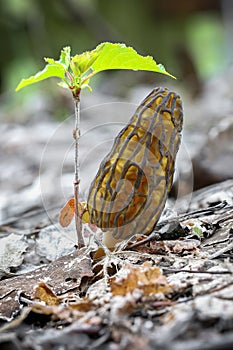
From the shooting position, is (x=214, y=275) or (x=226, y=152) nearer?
(x=214, y=275)

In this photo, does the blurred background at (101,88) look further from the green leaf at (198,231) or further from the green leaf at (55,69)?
the green leaf at (55,69)

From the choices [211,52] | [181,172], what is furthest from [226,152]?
[211,52]

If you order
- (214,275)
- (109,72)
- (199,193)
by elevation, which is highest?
(109,72)

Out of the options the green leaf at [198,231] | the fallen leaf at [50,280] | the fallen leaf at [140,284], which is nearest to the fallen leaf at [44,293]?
the fallen leaf at [50,280]

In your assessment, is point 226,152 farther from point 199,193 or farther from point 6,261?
point 6,261

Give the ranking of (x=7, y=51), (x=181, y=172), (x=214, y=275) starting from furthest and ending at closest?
(x=7, y=51) < (x=181, y=172) < (x=214, y=275)

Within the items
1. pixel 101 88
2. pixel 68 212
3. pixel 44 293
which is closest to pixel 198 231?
pixel 68 212

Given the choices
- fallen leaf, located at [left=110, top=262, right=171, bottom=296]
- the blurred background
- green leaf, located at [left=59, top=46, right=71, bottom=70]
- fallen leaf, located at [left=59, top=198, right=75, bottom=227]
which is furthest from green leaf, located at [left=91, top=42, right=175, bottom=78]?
the blurred background

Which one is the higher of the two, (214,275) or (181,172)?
(181,172)
